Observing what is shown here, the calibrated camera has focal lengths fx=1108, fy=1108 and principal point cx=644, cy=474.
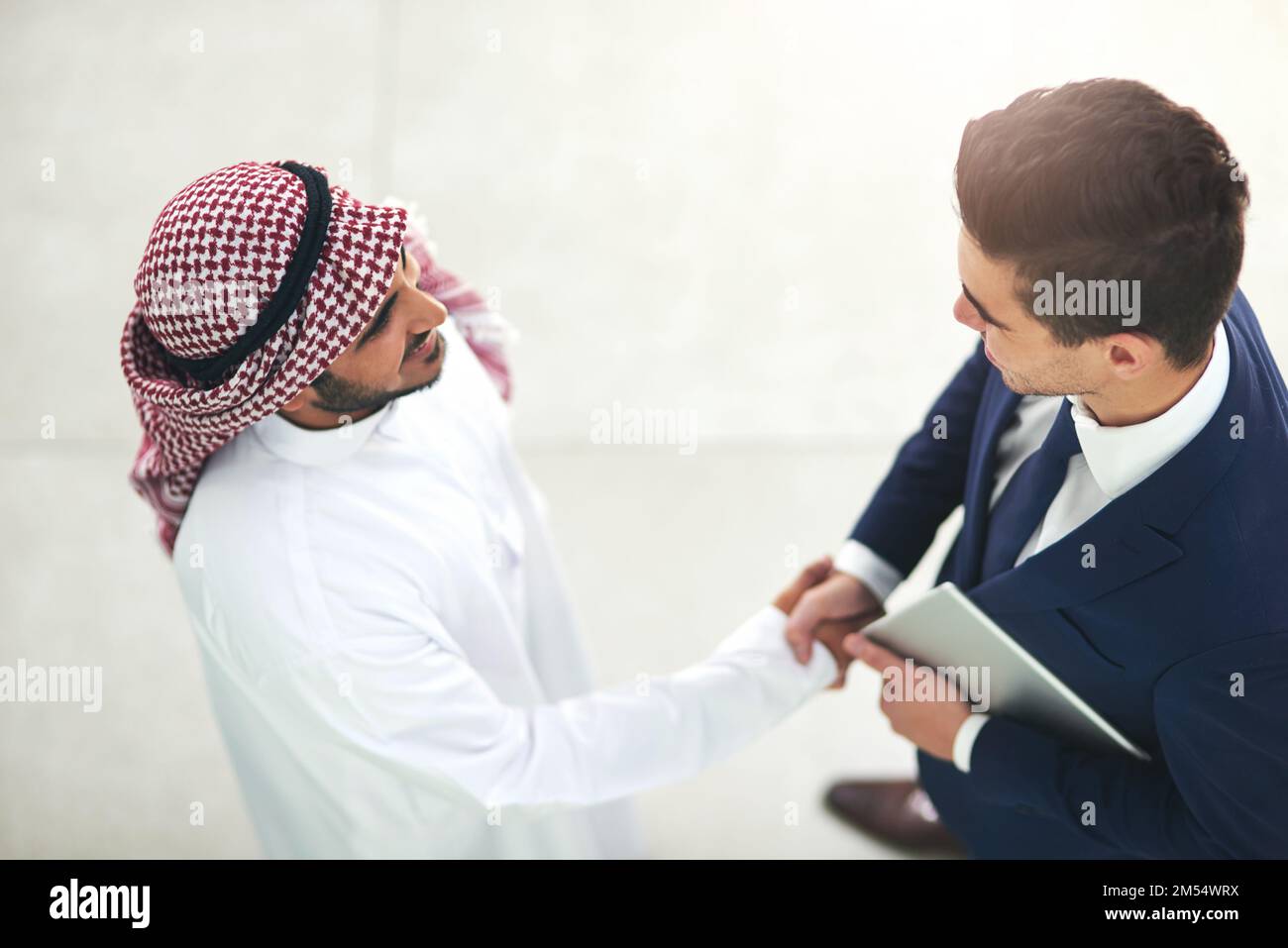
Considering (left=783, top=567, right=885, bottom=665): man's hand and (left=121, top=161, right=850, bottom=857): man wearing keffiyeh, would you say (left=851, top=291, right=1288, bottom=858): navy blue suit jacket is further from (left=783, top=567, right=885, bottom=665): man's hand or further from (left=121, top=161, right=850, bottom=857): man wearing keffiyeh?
(left=121, top=161, right=850, bottom=857): man wearing keffiyeh

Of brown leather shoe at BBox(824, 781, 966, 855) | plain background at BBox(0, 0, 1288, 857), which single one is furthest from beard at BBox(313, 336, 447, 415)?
brown leather shoe at BBox(824, 781, 966, 855)

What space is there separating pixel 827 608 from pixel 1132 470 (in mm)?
609

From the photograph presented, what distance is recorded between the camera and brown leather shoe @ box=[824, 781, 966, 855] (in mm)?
2227

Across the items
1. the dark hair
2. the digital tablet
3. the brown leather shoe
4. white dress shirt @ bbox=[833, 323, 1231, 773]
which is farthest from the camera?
the brown leather shoe

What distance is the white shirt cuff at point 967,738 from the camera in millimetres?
1444

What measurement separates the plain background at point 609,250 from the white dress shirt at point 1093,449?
1171mm

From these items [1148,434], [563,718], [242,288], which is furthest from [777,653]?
[242,288]

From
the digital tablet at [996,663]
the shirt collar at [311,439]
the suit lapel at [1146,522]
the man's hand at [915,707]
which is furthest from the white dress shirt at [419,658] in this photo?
the suit lapel at [1146,522]

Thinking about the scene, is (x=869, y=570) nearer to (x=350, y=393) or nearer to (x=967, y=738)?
(x=967, y=738)

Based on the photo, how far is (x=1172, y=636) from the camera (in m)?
1.16

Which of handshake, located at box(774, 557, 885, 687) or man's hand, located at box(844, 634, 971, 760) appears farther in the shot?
handshake, located at box(774, 557, 885, 687)

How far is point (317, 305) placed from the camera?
118 centimetres

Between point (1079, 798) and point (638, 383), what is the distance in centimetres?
181
